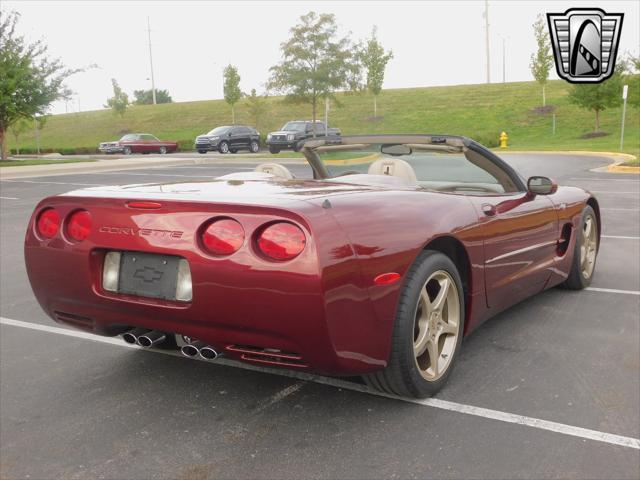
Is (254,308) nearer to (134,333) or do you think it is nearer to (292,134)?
(134,333)

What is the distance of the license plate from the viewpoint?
276 centimetres

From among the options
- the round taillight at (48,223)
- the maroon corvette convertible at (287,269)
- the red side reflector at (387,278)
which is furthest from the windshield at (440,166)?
the round taillight at (48,223)

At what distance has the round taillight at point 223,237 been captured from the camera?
2.63 m

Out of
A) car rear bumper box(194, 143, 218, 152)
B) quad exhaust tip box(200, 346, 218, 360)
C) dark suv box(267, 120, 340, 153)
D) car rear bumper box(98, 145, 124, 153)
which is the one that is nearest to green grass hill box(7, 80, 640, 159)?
dark suv box(267, 120, 340, 153)

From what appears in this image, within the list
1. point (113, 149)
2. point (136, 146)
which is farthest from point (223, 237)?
point (113, 149)

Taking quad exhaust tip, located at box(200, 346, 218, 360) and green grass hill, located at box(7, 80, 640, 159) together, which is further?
green grass hill, located at box(7, 80, 640, 159)

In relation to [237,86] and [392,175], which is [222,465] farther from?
[237,86]

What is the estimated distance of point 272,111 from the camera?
193ft

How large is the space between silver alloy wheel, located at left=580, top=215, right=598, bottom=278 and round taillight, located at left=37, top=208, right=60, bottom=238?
383 centimetres

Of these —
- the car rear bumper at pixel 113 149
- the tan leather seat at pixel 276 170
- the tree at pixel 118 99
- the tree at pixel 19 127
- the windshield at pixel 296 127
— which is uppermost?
the tree at pixel 118 99

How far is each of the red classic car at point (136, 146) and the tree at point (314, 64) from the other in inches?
371

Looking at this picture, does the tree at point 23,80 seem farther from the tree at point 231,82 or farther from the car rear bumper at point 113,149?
the tree at point 231,82

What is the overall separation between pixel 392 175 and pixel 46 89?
25.6 m

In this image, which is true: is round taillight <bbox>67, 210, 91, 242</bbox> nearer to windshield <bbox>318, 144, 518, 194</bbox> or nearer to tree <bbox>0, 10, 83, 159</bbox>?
windshield <bbox>318, 144, 518, 194</bbox>
